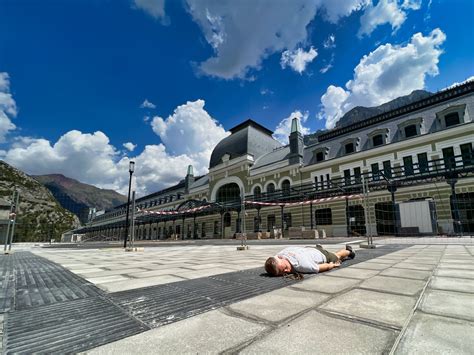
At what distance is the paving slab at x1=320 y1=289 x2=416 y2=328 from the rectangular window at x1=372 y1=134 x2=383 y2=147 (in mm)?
24082

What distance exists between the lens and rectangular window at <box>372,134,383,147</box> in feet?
74.5

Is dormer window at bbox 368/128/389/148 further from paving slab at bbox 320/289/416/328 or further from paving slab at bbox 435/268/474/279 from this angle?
paving slab at bbox 320/289/416/328

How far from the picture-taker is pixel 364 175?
20.5 meters

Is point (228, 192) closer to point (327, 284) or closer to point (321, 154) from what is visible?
point (321, 154)

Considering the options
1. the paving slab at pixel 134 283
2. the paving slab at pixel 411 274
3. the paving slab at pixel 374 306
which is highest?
the paving slab at pixel 374 306

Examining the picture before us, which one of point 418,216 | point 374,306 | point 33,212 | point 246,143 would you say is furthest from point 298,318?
point 33,212

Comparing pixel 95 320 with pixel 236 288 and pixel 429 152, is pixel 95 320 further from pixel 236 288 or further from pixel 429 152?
pixel 429 152

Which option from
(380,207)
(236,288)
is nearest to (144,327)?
(236,288)

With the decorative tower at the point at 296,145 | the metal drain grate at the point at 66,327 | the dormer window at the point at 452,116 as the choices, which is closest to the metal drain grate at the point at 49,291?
the metal drain grate at the point at 66,327

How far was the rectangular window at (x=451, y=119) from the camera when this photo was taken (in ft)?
61.3

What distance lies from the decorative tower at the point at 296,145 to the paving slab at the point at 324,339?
27.2 m

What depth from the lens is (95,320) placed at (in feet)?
6.28

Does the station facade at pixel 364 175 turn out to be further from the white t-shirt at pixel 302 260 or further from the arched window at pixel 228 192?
the white t-shirt at pixel 302 260

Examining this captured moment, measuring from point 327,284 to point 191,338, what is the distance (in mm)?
2154
